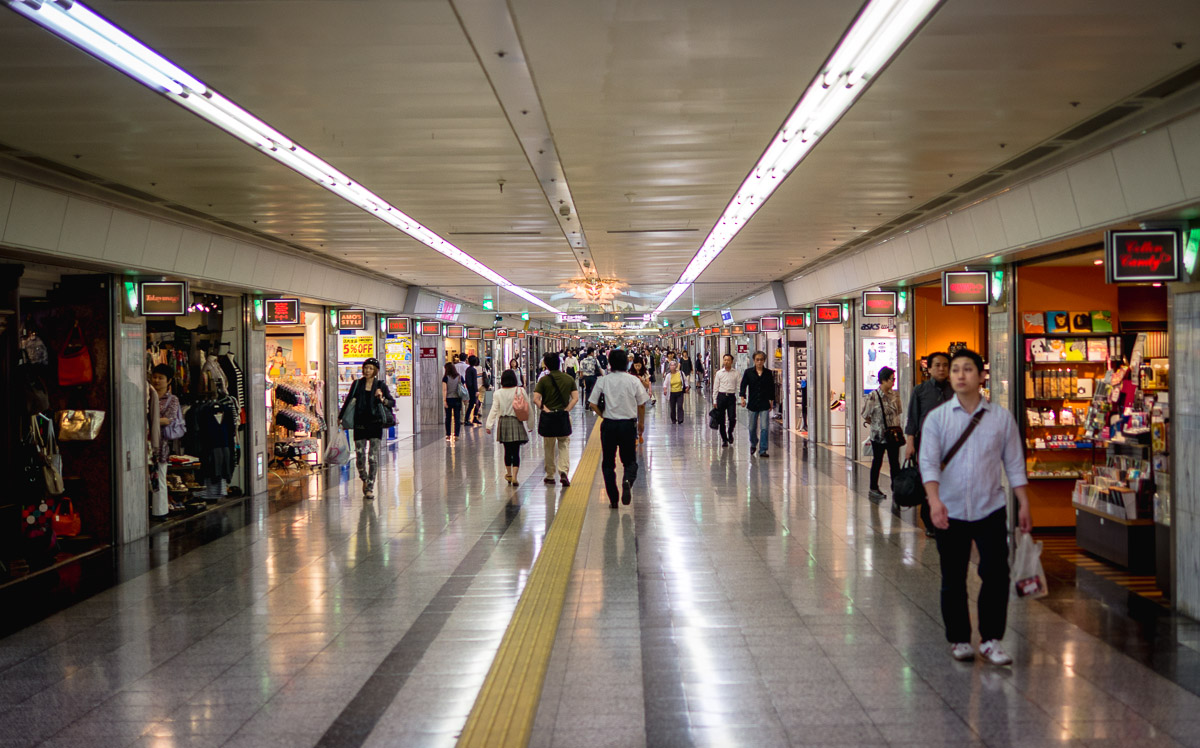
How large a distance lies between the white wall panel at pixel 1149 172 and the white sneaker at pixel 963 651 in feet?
9.69

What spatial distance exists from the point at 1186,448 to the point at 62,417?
9030 mm

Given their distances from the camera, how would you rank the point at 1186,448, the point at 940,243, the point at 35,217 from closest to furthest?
the point at 1186,448 < the point at 35,217 < the point at 940,243

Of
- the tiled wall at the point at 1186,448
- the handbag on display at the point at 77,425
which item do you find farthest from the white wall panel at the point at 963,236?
the handbag on display at the point at 77,425

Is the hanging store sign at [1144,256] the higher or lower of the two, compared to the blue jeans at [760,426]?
higher

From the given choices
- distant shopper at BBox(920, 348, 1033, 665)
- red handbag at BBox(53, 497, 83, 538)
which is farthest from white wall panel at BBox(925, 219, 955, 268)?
red handbag at BBox(53, 497, 83, 538)

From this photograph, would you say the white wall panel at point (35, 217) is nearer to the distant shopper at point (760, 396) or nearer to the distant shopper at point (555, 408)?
the distant shopper at point (555, 408)

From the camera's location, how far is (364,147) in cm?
629

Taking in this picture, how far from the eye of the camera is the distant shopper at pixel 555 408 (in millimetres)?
10469

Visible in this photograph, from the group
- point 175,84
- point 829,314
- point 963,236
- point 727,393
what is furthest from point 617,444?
point 829,314

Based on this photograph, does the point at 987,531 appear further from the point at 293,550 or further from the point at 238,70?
the point at 293,550

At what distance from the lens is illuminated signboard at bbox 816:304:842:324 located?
1518 cm

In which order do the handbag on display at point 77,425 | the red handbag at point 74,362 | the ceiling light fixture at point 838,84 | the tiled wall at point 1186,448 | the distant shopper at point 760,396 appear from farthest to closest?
the distant shopper at point 760,396 < the red handbag at point 74,362 < the handbag on display at point 77,425 < the tiled wall at point 1186,448 < the ceiling light fixture at point 838,84

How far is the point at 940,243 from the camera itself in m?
9.58

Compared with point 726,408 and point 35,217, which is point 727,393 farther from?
point 35,217
